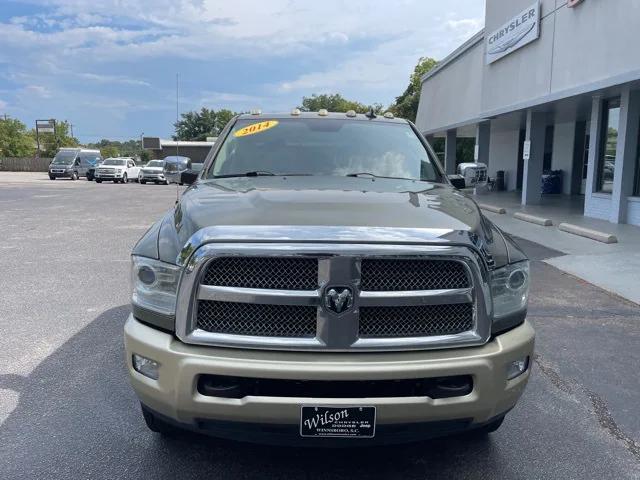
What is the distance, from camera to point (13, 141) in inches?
2719

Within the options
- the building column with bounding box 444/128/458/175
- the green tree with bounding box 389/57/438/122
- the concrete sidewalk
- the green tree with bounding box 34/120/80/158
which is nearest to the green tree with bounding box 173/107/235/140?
the green tree with bounding box 34/120/80/158

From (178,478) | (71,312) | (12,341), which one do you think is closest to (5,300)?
(71,312)

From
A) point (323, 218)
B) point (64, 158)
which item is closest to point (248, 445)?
point (323, 218)

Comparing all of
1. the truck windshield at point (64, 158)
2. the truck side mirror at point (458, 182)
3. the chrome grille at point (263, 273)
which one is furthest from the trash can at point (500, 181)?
the truck windshield at point (64, 158)

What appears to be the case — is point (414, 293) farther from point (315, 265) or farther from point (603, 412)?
point (603, 412)

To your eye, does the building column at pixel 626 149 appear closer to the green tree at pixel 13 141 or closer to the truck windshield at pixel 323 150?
the truck windshield at pixel 323 150

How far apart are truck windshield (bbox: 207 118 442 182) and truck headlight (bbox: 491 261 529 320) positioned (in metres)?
1.36

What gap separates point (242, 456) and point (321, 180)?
1684 millimetres

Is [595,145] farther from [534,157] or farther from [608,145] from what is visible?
[534,157]

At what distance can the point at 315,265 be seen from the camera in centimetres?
233

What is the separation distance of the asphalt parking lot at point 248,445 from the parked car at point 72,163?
34.0 metres

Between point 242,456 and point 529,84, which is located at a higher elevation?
point 529,84

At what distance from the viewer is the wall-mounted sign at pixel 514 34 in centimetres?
1564

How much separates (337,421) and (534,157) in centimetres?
1637
